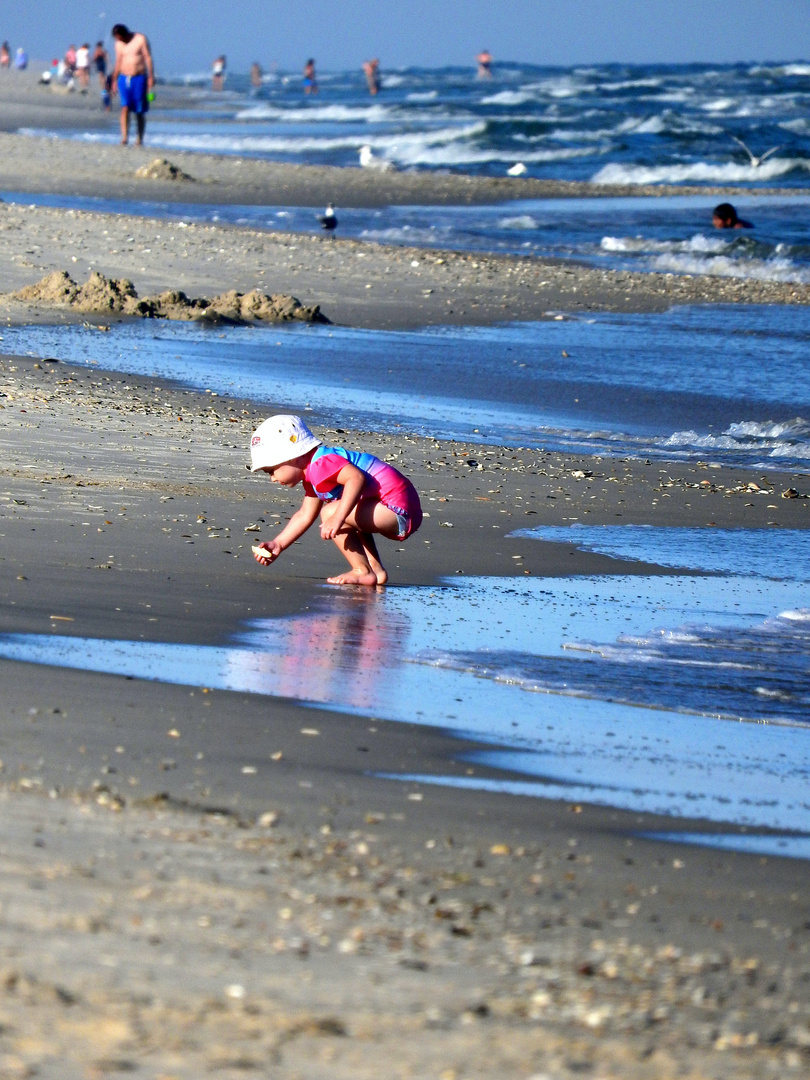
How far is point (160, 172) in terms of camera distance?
2494 cm

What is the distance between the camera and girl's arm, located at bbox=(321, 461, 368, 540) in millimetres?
5863

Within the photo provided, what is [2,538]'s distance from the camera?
596 cm

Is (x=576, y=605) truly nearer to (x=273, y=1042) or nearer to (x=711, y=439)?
(x=273, y=1042)

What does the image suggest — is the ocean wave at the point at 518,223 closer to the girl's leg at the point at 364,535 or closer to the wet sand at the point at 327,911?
the girl's leg at the point at 364,535

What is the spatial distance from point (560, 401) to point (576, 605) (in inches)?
197

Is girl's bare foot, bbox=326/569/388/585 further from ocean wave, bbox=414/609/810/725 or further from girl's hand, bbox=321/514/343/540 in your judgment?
ocean wave, bbox=414/609/810/725

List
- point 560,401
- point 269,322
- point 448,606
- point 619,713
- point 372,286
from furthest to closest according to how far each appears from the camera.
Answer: point 372,286 → point 269,322 → point 560,401 → point 448,606 → point 619,713

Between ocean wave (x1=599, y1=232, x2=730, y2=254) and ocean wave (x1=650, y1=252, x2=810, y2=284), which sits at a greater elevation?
ocean wave (x1=599, y1=232, x2=730, y2=254)

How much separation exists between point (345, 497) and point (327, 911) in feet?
10.3

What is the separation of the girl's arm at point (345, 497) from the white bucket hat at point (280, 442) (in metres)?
0.17

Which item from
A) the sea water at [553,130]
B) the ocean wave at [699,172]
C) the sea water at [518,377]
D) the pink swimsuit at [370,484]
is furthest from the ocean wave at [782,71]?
the pink swimsuit at [370,484]

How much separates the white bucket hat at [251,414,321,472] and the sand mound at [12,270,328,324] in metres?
6.86

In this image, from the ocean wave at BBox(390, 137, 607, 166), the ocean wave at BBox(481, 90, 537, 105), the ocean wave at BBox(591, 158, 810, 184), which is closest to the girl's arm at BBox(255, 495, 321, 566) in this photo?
the ocean wave at BBox(591, 158, 810, 184)

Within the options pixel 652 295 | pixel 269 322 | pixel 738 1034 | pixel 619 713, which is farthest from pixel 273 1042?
pixel 652 295
